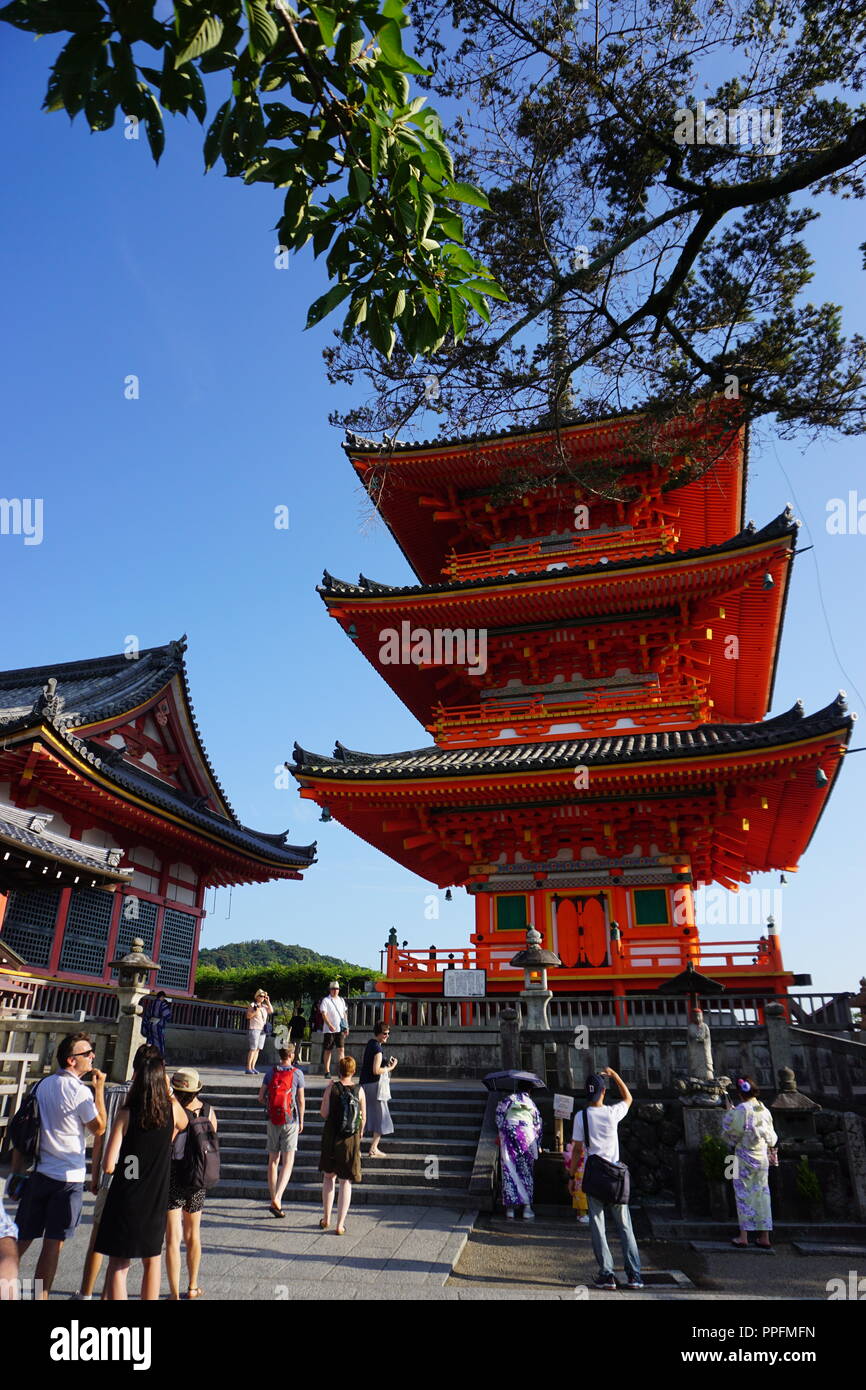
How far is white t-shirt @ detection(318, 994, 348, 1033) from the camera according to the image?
13945mm

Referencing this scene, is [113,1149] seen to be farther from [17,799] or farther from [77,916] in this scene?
[77,916]

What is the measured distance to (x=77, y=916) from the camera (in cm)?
1912

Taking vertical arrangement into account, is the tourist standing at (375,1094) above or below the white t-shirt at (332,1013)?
below

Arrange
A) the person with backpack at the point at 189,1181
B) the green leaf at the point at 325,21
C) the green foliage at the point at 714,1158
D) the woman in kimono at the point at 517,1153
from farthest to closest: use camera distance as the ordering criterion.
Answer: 1. the green foliage at the point at 714,1158
2. the woman in kimono at the point at 517,1153
3. the person with backpack at the point at 189,1181
4. the green leaf at the point at 325,21

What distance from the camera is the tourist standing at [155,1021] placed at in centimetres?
1467

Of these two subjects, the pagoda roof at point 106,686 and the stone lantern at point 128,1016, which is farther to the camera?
the pagoda roof at point 106,686

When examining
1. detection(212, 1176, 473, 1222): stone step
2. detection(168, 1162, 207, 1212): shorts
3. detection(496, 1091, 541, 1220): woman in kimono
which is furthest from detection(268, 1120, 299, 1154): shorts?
detection(168, 1162, 207, 1212): shorts

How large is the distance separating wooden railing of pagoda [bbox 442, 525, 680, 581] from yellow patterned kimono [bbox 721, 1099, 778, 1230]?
12455 mm

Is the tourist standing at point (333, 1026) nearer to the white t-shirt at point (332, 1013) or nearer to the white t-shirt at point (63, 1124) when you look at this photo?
the white t-shirt at point (332, 1013)

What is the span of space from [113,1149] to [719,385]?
7.71 metres

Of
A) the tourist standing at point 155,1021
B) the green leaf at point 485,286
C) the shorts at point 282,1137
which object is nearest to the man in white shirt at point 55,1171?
the shorts at point 282,1137

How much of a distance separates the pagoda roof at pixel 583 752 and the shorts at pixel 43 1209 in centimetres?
1169

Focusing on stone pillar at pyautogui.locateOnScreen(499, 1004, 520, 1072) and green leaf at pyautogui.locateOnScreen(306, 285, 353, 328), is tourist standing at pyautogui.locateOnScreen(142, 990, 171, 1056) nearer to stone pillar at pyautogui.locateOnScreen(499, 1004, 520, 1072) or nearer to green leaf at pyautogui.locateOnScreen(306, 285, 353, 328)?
stone pillar at pyautogui.locateOnScreen(499, 1004, 520, 1072)
